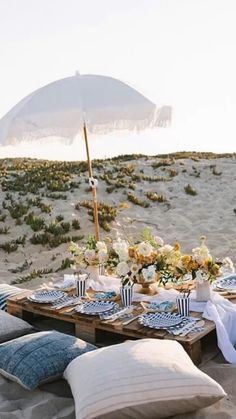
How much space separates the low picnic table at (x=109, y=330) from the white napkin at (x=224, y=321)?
0.27 feet

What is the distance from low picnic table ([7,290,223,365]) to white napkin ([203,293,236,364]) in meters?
0.08

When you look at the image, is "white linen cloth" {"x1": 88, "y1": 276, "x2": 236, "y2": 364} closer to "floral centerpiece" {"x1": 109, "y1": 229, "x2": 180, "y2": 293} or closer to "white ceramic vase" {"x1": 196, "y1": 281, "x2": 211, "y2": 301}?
"white ceramic vase" {"x1": 196, "y1": 281, "x2": 211, "y2": 301}

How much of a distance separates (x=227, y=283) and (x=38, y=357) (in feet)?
8.16

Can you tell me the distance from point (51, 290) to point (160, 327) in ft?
5.96

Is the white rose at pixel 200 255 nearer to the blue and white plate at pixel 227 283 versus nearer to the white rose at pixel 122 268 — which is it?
the white rose at pixel 122 268

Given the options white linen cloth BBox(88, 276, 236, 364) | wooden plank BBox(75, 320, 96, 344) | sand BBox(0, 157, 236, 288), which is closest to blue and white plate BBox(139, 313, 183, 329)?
white linen cloth BBox(88, 276, 236, 364)

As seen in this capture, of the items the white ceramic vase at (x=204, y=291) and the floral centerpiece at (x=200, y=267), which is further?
the white ceramic vase at (x=204, y=291)

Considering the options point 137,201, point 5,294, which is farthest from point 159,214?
point 5,294

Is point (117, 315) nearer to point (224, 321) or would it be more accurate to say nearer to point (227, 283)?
point (224, 321)

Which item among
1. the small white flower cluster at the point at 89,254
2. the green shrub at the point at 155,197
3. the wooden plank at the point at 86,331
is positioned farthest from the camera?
the green shrub at the point at 155,197

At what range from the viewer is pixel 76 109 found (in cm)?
650

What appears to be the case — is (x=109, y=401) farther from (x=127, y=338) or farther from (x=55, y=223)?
(x=55, y=223)

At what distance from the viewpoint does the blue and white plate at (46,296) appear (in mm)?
5250

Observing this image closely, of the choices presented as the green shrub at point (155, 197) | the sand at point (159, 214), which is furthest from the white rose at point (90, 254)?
the green shrub at point (155, 197)
